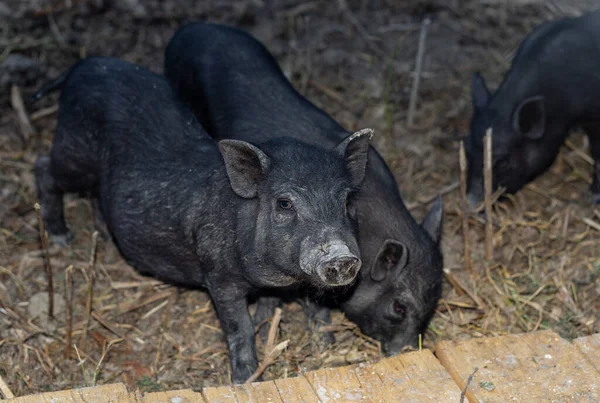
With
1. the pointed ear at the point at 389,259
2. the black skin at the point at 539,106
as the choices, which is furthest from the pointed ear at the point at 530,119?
the pointed ear at the point at 389,259

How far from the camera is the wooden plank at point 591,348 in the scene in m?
4.37

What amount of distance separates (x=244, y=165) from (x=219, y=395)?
1.23 metres

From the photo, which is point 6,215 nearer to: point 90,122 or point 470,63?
point 90,122

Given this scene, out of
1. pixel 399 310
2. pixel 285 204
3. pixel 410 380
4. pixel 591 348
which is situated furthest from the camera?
pixel 399 310

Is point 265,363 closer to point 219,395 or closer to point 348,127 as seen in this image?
point 219,395

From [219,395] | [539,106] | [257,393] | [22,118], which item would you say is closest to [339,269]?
[257,393]

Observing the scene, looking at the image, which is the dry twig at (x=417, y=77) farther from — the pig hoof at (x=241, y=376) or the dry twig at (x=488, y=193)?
the pig hoof at (x=241, y=376)

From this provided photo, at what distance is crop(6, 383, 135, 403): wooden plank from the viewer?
13.1 feet

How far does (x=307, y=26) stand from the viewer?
7977 mm

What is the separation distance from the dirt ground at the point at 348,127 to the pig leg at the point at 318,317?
0.06m

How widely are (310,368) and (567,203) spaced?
2590mm

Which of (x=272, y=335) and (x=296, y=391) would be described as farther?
(x=272, y=335)

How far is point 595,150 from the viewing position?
7156 millimetres

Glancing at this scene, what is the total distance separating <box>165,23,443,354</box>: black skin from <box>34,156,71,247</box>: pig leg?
3.39 ft
